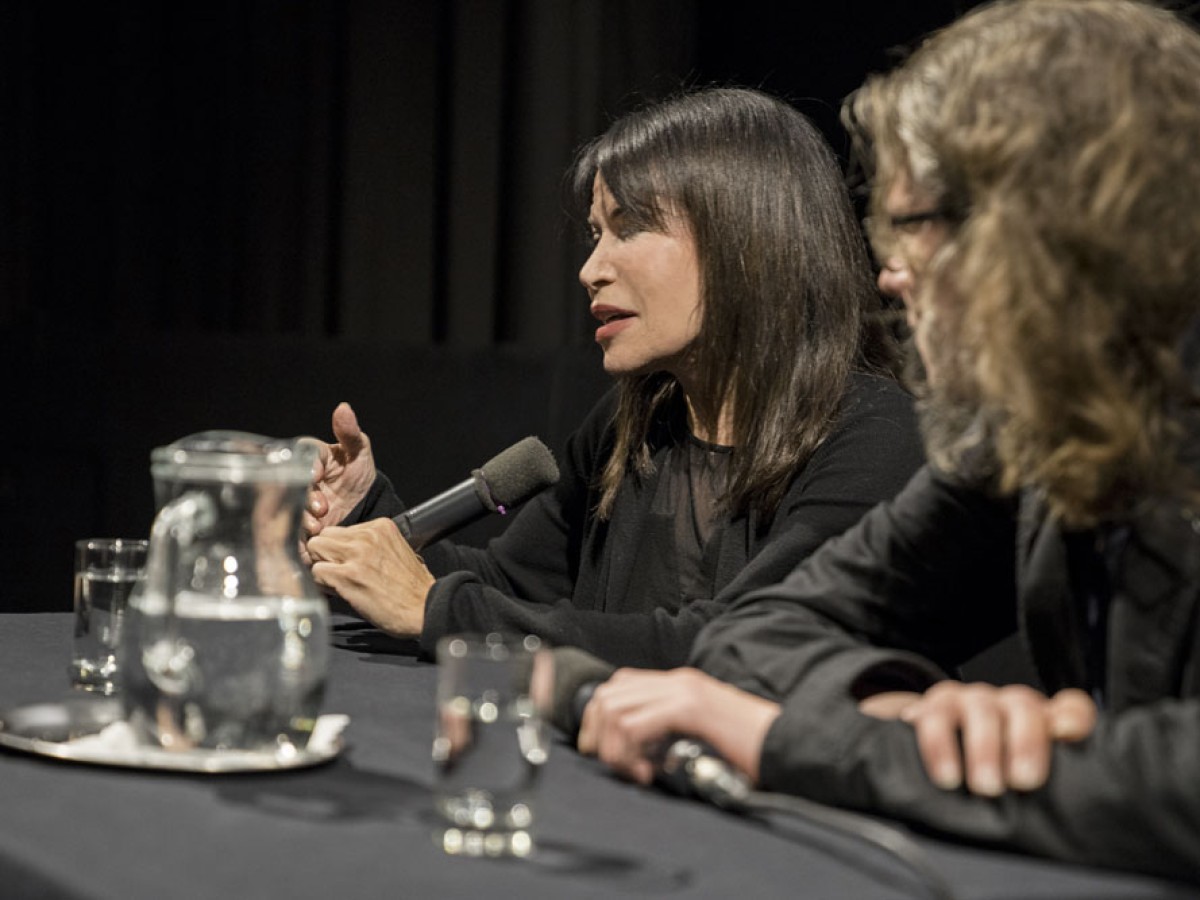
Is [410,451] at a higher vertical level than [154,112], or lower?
lower

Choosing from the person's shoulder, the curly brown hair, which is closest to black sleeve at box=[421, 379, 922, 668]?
the person's shoulder

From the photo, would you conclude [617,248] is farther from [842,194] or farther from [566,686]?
[566,686]

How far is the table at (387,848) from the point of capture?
2.59 ft

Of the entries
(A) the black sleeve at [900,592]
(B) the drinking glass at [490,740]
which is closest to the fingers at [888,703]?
(A) the black sleeve at [900,592]

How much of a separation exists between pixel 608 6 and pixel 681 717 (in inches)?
108

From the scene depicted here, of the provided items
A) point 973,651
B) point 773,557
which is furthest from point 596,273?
point 973,651

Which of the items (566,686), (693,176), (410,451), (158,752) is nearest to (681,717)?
(566,686)

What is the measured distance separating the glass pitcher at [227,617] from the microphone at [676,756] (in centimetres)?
20

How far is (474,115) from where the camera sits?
11.5 feet

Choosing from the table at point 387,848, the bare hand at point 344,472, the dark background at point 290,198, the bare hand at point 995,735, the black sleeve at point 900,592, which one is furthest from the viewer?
the dark background at point 290,198

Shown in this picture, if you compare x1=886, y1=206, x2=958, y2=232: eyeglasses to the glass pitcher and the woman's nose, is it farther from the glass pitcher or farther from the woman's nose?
the woman's nose

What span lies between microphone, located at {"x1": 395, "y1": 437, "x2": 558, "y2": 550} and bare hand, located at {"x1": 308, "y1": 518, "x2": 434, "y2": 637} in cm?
4

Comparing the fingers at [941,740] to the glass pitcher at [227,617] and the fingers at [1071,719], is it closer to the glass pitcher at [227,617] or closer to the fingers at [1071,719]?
the fingers at [1071,719]

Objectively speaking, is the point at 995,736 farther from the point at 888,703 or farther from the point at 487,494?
the point at 487,494
